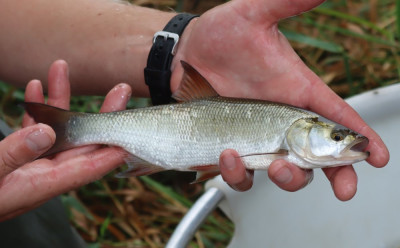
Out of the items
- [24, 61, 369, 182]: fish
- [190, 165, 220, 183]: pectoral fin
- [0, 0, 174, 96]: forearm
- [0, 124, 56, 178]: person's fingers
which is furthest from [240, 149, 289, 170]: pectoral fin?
[0, 0, 174, 96]: forearm

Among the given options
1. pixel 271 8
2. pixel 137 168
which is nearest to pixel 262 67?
pixel 271 8

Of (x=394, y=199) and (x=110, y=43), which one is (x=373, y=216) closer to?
→ (x=394, y=199)

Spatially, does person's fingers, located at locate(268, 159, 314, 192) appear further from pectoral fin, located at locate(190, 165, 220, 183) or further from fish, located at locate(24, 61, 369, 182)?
pectoral fin, located at locate(190, 165, 220, 183)

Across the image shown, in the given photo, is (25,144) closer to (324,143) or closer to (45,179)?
(45,179)

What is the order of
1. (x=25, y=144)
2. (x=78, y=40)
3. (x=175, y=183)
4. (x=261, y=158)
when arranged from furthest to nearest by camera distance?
(x=175, y=183) → (x=78, y=40) → (x=261, y=158) → (x=25, y=144)

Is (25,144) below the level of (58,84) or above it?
above

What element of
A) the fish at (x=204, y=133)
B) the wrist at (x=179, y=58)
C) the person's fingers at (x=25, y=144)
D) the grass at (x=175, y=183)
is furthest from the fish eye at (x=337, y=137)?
the grass at (x=175, y=183)
